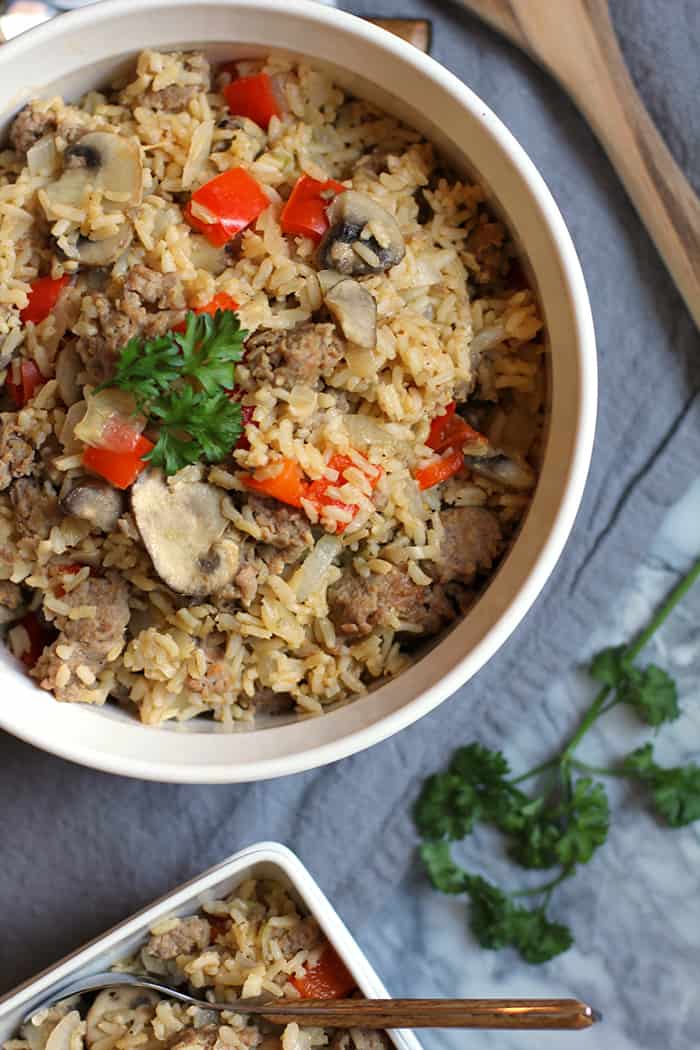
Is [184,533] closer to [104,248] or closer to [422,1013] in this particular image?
[104,248]

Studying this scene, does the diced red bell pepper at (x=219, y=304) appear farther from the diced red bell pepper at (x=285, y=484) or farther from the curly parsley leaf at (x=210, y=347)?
the diced red bell pepper at (x=285, y=484)

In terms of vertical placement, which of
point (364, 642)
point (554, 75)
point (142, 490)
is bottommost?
point (364, 642)

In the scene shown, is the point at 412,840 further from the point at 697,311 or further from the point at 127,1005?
the point at 697,311

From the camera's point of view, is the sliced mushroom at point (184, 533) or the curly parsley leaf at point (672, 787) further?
the curly parsley leaf at point (672, 787)

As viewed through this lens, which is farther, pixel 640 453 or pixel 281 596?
pixel 640 453

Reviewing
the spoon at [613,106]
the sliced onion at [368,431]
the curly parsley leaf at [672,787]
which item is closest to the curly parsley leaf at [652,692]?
the curly parsley leaf at [672,787]

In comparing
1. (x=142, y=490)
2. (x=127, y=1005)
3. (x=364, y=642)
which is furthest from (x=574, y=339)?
(x=127, y=1005)
